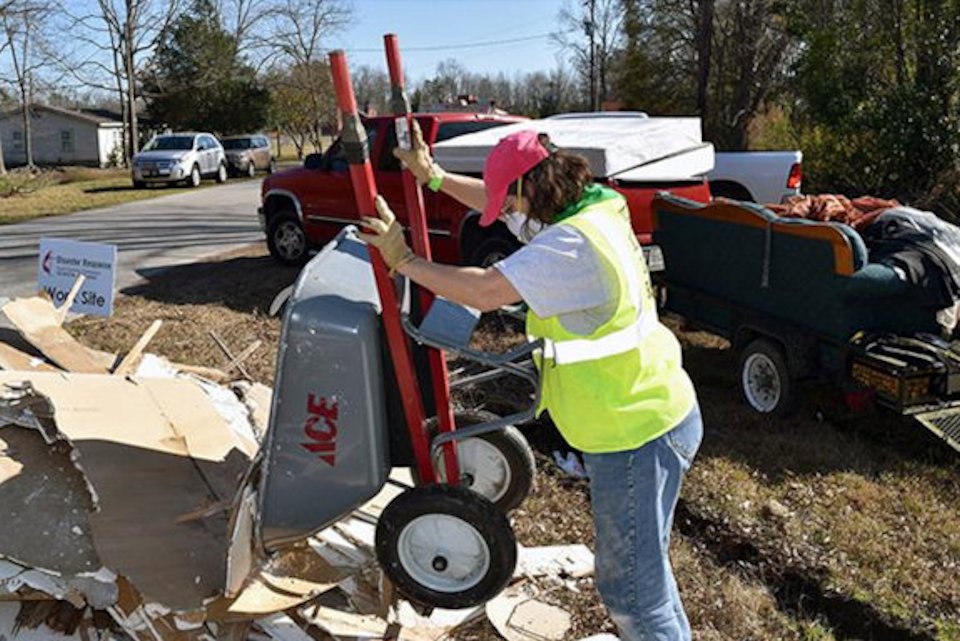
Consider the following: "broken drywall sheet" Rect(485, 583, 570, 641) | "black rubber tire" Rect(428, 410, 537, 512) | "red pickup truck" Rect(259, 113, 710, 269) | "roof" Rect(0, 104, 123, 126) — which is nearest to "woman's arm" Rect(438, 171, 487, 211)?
"black rubber tire" Rect(428, 410, 537, 512)

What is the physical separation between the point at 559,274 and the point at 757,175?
30.6ft

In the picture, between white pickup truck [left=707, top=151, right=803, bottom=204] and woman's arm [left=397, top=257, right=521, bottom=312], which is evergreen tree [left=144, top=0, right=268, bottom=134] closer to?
white pickup truck [left=707, top=151, right=803, bottom=204]

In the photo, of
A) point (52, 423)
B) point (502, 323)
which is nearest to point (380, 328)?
point (52, 423)

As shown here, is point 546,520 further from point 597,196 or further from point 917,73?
point 917,73

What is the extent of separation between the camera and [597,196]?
2.50m

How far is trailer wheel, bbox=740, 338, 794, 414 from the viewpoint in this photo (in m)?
5.48

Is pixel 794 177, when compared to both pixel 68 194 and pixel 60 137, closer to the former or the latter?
pixel 68 194

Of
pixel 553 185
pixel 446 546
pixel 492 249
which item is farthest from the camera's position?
pixel 492 249

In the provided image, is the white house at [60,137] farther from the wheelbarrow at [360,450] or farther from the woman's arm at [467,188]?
A: the wheelbarrow at [360,450]

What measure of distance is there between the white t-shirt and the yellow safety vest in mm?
50

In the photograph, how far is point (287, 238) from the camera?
10.2 m

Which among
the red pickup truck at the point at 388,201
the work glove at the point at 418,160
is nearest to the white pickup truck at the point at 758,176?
the red pickup truck at the point at 388,201

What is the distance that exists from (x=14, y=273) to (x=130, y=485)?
845 centimetres

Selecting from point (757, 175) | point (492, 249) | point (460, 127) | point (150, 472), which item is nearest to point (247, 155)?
point (757, 175)
